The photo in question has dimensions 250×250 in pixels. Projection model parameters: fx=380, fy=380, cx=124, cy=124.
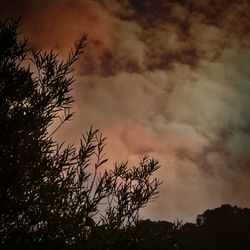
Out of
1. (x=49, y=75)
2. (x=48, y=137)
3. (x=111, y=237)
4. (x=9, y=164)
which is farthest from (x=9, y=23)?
(x=111, y=237)

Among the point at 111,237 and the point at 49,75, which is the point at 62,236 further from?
the point at 49,75

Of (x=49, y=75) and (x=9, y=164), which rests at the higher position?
(x=49, y=75)

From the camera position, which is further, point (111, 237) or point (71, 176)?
point (111, 237)

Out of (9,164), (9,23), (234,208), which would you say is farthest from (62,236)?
(234,208)

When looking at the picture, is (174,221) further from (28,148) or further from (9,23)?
(9,23)

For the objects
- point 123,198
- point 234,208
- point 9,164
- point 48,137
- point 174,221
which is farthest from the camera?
point 234,208

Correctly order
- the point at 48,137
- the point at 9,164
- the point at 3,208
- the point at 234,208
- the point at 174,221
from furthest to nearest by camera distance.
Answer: the point at 234,208 < the point at 174,221 < the point at 48,137 < the point at 9,164 < the point at 3,208

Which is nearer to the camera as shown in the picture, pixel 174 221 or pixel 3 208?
pixel 3 208

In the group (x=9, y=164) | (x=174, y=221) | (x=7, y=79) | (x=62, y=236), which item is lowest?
(x=62, y=236)

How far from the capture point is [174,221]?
11.9 metres

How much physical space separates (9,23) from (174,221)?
757 centimetres

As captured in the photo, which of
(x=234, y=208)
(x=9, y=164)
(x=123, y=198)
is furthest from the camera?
(x=234, y=208)

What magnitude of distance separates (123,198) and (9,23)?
4.54 meters

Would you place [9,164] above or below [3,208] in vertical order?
above
